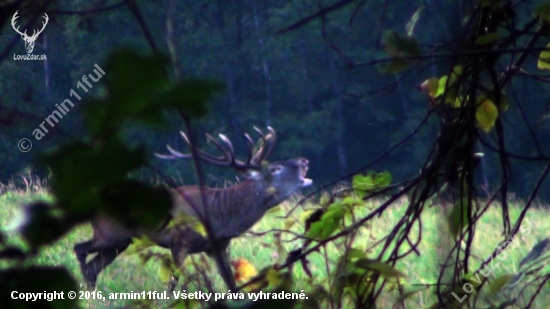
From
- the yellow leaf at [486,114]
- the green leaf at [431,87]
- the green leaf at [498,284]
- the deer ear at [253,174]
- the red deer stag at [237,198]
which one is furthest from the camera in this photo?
the deer ear at [253,174]

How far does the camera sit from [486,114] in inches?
69.1

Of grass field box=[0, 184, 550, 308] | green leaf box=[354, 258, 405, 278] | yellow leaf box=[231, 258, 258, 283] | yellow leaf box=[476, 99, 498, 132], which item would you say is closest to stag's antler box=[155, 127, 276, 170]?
grass field box=[0, 184, 550, 308]

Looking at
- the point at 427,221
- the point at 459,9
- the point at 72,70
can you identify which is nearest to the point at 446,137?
the point at 459,9

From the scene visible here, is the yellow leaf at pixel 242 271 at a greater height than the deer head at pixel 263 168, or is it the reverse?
the yellow leaf at pixel 242 271

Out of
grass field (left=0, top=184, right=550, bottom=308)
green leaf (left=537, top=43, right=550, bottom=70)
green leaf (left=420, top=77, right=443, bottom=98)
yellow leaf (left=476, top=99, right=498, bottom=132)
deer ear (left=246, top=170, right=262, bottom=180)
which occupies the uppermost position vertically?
green leaf (left=537, top=43, right=550, bottom=70)

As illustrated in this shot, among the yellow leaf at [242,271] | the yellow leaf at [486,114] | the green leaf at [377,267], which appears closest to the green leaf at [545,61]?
the yellow leaf at [486,114]

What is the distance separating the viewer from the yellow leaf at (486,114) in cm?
174

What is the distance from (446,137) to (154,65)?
136 centimetres

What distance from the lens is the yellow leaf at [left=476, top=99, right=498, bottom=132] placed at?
1.74m

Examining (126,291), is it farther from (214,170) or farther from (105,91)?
(214,170)

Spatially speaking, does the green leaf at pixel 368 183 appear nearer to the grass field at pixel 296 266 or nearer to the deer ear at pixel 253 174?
the grass field at pixel 296 266

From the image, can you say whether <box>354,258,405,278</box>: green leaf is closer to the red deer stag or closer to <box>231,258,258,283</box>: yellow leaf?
<box>231,258,258,283</box>: yellow leaf

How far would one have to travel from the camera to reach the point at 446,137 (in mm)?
1801

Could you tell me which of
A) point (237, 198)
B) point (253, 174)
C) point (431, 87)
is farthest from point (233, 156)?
point (431, 87)
